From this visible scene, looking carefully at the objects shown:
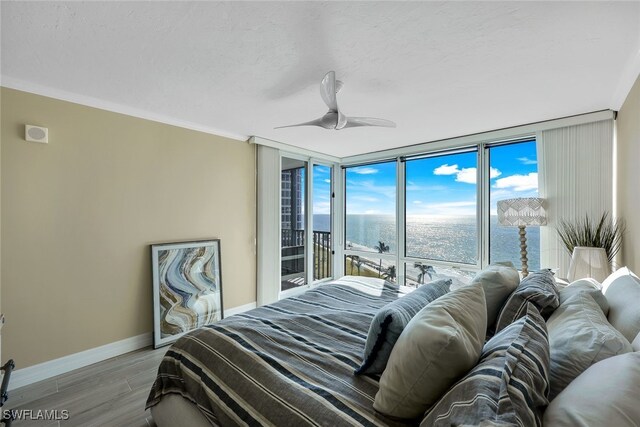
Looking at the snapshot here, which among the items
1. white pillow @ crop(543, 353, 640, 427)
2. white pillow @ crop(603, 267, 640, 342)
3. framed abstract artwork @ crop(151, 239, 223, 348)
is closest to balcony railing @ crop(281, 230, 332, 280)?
framed abstract artwork @ crop(151, 239, 223, 348)

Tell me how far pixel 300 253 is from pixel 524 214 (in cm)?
313

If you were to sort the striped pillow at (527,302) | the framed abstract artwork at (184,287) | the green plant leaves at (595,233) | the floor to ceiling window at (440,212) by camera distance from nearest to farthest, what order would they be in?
the striped pillow at (527,302), the green plant leaves at (595,233), the framed abstract artwork at (184,287), the floor to ceiling window at (440,212)

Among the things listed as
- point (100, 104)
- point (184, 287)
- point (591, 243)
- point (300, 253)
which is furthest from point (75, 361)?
point (591, 243)

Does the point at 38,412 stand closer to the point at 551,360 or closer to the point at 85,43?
the point at 85,43

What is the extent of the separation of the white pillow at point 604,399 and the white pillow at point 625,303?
0.54 m

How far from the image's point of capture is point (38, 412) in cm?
195

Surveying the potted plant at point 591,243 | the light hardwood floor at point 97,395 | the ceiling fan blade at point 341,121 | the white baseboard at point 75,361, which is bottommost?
the light hardwood floor at point 97,395

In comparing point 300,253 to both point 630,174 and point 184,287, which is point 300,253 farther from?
point 630,174

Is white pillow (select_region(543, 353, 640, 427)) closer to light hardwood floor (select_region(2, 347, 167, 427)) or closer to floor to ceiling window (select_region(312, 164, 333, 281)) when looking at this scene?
light hardwood floor (select_region(2, 347, 167, 427))

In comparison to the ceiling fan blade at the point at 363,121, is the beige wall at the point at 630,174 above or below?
below

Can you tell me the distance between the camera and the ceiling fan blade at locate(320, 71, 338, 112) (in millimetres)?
1908

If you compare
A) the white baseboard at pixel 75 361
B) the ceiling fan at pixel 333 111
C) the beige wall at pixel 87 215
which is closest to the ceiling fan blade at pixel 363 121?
the ceiling fan at pixel 333 111

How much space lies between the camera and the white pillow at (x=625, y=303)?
1.15 meters

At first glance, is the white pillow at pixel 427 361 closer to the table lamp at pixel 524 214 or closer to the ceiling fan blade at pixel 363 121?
the ceiling fan blade at pixel 363 121
